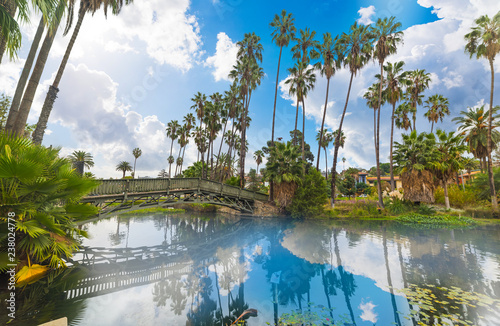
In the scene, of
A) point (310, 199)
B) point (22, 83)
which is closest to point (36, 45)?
point (22, 83)

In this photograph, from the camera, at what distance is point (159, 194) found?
15.9 m

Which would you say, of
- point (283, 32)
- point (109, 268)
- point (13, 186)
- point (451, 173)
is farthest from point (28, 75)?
point (451, 173)

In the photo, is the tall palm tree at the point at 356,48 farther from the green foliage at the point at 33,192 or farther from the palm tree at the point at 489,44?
the green foliage at the point at 33,192

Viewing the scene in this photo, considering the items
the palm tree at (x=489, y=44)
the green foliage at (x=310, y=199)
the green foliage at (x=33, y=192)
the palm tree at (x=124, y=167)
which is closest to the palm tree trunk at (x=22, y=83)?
the green foliage at (x=33, y=192)

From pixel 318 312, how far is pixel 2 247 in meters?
8.48

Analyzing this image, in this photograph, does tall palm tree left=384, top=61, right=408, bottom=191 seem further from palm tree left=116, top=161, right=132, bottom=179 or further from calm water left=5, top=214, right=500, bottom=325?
palm tree left=116, top=161, right=132, bottom=179

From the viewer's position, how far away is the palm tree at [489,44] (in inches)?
822

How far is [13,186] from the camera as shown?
201 inches

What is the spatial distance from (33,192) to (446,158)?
3504 cm

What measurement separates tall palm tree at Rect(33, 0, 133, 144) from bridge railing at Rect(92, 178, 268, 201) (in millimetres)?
3912

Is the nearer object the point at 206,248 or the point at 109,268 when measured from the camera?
the point at 109,268

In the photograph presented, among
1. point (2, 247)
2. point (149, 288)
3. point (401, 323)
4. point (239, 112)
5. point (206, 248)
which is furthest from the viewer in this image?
point (239, 112)

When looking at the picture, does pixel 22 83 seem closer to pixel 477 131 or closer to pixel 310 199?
pixel 310 199

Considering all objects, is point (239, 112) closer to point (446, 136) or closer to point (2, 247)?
point (446, 136)
